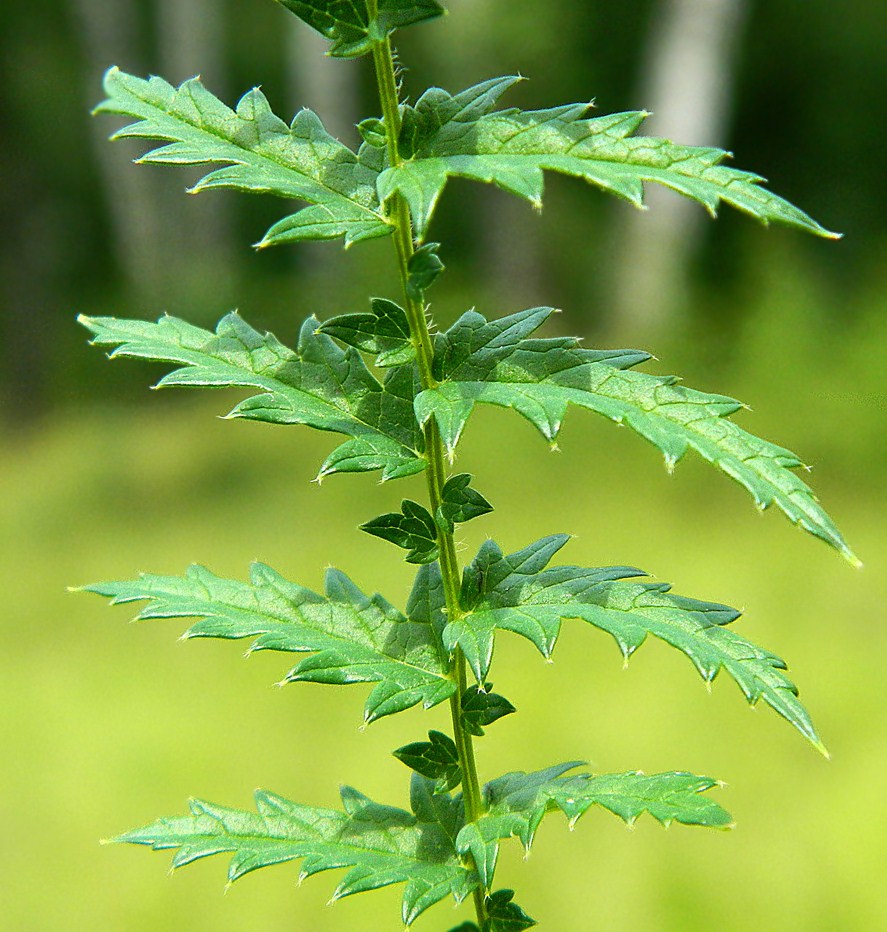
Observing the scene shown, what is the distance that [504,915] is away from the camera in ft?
2.83

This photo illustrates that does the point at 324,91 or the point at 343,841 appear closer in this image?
the point at 343,841

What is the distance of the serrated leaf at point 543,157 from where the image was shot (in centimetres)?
79

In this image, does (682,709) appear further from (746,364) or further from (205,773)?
(746,364)

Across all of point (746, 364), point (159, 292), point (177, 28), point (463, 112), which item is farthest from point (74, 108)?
point (463, 112)

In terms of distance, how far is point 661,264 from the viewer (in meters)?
11.1

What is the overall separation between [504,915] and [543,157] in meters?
0.56

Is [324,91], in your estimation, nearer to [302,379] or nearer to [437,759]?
[302,379]

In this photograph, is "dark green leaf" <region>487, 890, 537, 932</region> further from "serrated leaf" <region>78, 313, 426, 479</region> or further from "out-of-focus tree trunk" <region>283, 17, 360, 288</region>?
"out-of-focus tree trunk" <region>283, 17, 360, 288</region>

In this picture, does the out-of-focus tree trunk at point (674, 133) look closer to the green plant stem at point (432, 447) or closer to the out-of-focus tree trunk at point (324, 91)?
the out-of-focus tree trunk at point (324, 91)

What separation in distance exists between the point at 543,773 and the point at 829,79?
59.0ft

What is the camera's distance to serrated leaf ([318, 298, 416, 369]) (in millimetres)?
871

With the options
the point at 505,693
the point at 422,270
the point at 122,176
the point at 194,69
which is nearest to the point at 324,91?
the point at 194,69

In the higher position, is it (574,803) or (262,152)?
(262,152)

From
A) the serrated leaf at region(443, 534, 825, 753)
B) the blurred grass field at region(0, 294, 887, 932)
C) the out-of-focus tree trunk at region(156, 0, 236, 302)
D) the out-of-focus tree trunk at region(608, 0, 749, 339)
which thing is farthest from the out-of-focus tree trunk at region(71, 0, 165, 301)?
the serrated leaf at region(443, 534, 825, 753)
